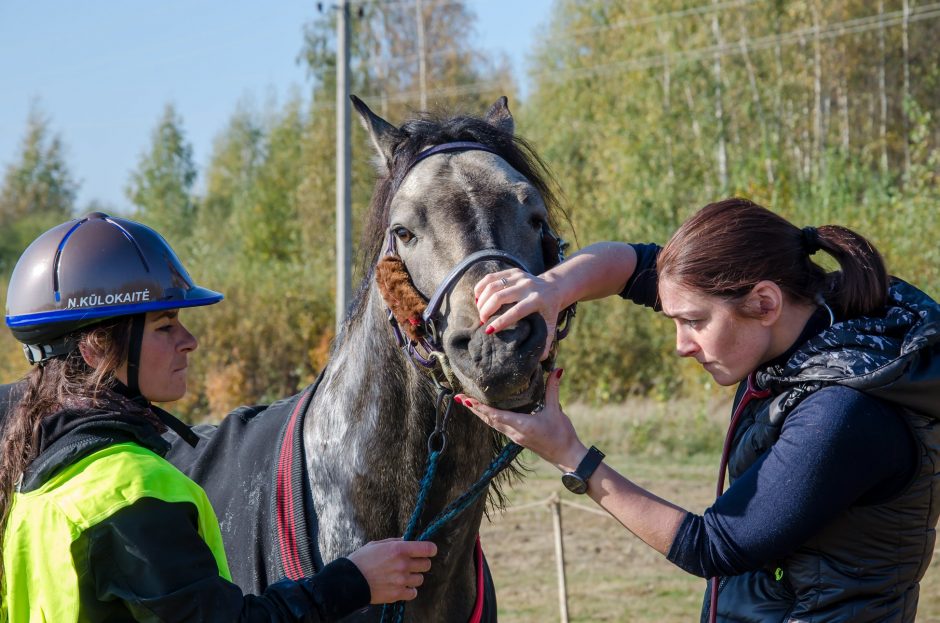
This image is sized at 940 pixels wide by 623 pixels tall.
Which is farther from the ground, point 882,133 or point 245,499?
point 882,133

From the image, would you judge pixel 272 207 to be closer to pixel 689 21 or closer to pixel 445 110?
pixel 689 21

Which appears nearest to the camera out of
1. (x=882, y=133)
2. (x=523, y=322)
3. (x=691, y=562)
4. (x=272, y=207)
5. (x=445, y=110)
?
(x=691, y=562)

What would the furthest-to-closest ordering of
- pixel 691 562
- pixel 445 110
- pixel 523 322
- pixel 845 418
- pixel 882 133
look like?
pixel 882 133
pixel 445 110
pixel 523 322
pixel 691 562
pixel 845 418

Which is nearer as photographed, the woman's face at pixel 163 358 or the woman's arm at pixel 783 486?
the woman's arm at pixel 783 486

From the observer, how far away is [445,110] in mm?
3406

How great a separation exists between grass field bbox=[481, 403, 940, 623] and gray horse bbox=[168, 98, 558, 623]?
271 cm

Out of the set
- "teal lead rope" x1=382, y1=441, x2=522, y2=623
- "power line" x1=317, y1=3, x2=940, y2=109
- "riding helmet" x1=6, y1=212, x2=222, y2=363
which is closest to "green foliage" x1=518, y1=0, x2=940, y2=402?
"power line" x1=317, y1=3, x2=940, y2=109

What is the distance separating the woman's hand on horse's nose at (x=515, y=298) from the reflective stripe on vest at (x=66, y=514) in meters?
0.83

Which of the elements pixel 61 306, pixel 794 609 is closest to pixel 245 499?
pixel 61 306

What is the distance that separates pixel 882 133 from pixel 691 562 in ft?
90.2

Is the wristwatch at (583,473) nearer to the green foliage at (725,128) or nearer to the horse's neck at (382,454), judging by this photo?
the horse's neck at (382,454)

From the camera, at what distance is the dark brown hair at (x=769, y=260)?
7.52 feet

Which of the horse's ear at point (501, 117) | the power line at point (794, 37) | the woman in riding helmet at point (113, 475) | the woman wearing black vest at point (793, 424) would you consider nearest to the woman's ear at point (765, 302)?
the woman wearing black vest at point (793, 424)

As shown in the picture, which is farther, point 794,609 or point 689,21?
point 689,21
